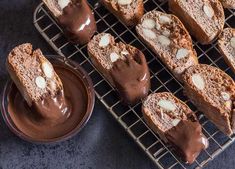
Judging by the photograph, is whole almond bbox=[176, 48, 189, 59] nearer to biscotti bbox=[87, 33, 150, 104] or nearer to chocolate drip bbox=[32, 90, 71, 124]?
biscotti bbox=[87, 33, 150, 104]

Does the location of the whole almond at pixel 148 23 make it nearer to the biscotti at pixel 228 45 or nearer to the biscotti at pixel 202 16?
the biscotti at pixel 202 16

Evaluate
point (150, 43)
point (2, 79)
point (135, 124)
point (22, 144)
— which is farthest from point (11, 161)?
point (150, 43)

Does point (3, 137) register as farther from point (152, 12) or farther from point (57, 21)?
point (152, 12)

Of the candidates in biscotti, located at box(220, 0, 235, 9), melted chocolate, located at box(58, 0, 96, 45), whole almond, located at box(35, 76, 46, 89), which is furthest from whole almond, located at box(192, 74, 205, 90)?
whole almond, located at box(35, 76, 46, 89)

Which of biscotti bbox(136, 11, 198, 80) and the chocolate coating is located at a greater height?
the chocolate coating

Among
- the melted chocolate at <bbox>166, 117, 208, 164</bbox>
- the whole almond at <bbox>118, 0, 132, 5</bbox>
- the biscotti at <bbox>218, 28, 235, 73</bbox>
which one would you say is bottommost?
the melted chocolate at <bbox>166, 117, 208, 164</bbox>

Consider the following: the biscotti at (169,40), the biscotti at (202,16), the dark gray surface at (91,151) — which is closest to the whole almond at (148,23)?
the biscotti at (169,40)
